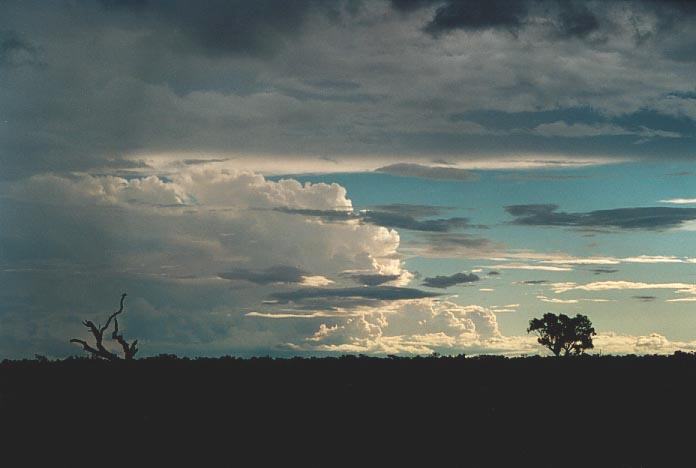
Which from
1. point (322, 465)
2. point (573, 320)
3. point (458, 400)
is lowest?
point (322, 465)

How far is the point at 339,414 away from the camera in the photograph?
32.0 metres

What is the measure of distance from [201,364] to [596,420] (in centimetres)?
1486

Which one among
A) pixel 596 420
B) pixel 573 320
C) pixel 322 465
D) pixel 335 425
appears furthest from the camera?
pixel 573 320

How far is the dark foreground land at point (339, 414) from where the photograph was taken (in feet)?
99.8

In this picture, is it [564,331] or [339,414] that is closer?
[339,414]

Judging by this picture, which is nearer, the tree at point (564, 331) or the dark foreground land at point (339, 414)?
the dark foreground land at point (339, 414)

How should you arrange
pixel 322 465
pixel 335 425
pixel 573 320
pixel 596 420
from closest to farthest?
pixel 322 465
pixel 335 425
pixel 596 420
pixel 573 320

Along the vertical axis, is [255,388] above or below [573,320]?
below

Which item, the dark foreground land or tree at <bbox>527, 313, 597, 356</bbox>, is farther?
tree at <bbox>527, 313, 597, 356</bbox>

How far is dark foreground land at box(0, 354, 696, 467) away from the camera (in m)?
30.4

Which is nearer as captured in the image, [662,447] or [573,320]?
[662,447]

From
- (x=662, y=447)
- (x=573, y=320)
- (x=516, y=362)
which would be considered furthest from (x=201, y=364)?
(x=573, y=320)

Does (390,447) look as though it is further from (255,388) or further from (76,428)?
(76,428)

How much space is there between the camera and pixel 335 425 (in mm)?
31625
